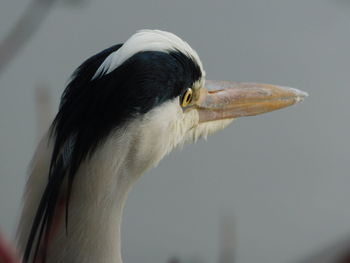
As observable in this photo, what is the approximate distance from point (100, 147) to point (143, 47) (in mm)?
284

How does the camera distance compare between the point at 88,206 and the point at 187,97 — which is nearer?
the point at 88,206

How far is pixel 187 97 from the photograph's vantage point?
5.57ft

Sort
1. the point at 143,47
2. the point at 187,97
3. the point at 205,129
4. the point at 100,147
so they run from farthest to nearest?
the point at 205,129, the point at 187,97, the point at 143,47, the point at 100,147

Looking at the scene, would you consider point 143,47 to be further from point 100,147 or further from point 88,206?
point 88,206

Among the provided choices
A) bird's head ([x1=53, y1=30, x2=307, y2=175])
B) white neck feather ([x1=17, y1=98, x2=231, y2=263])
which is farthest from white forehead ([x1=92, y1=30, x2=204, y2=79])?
white neck feather ([x1=17, y1=98, x2=231, y2=263])

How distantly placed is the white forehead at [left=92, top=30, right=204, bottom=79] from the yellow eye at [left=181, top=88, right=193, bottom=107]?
93mm

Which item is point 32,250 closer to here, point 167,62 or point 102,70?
point 102,70

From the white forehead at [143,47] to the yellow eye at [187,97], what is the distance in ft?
0.31

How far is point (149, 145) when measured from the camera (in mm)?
1513

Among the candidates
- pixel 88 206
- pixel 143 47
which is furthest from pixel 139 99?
pixel 88 206

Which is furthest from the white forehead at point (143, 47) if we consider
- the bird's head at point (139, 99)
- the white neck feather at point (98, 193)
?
the white neck feather at point (98, 193)

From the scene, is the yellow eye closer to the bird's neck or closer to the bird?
the bird

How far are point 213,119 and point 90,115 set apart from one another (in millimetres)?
608

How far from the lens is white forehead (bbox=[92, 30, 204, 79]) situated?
139 cm
